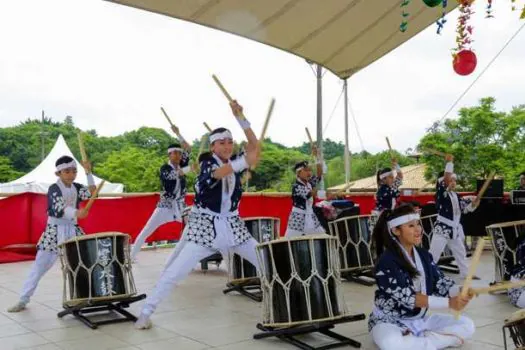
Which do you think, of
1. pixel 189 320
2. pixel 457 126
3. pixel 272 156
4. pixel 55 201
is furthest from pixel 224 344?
pixel 272 156

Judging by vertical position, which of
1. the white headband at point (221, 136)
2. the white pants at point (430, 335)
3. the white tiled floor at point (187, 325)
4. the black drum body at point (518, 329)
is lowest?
the white tiled floor at point (187, 325)

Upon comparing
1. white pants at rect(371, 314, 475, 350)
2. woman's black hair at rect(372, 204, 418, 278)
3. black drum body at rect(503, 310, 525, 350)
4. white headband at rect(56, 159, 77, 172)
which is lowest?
white pants at rect(371, 314, 475, 350)

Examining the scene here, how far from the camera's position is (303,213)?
5781mm

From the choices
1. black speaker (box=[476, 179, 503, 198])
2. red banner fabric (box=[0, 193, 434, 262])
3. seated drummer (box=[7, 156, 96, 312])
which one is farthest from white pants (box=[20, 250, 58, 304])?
black speaker (box=[476, 179, 503, 198])

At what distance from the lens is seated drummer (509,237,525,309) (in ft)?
12.8

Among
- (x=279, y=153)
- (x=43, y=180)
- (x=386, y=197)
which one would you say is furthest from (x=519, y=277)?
(x=279, y=153)

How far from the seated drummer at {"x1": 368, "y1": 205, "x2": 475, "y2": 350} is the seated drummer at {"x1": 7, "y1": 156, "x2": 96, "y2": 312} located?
7.16 ft

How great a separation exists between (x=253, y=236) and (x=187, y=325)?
1.20 m

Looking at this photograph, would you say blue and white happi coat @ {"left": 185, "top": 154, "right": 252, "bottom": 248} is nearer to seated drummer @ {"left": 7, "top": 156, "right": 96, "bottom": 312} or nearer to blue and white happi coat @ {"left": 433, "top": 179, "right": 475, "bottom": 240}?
seated drummer @ {"left": 7, "top": 156, "right": 96, "bottom": 312}

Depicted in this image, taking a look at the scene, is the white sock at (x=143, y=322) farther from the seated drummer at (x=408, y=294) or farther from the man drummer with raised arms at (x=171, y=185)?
the man drummer with raised arms at (x=171, y=185)

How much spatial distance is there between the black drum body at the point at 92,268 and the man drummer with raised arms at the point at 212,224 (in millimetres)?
409

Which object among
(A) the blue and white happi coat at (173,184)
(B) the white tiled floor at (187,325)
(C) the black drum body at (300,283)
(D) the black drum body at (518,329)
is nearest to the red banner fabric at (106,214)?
(A) the blue and white happi coat at (173,184)

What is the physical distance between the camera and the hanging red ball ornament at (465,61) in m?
3.93

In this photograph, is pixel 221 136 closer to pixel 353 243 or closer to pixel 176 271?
pixel 176 271
